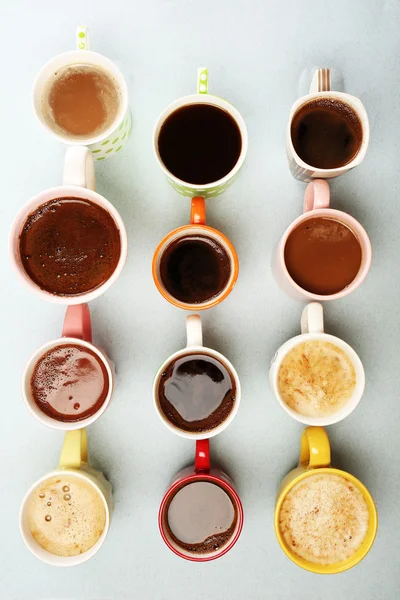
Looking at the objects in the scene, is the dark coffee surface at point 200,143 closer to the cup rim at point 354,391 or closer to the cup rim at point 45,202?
the cup rim at point 45,202

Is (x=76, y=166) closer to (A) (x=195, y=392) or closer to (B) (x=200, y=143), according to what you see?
(B) (x=200, y=143)

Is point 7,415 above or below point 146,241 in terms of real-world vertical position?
below

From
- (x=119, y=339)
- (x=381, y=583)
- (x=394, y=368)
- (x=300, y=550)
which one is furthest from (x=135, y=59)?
(x=381, y=583)

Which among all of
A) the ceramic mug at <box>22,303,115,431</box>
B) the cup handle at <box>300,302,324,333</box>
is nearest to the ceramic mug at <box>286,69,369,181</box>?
the cup handle at <box>300,302,324,333</box>

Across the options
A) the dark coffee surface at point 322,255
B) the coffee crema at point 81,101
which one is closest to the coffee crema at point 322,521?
the dark coffee surface at point 322,255

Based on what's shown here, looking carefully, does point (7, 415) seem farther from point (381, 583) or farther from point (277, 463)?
point (381, 583)

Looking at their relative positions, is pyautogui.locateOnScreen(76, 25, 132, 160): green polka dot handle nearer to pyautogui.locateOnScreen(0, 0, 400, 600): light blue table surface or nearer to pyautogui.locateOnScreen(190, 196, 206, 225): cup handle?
pyautogui.locateOnScreen(0, 0, 400, 600): light blue table surface
